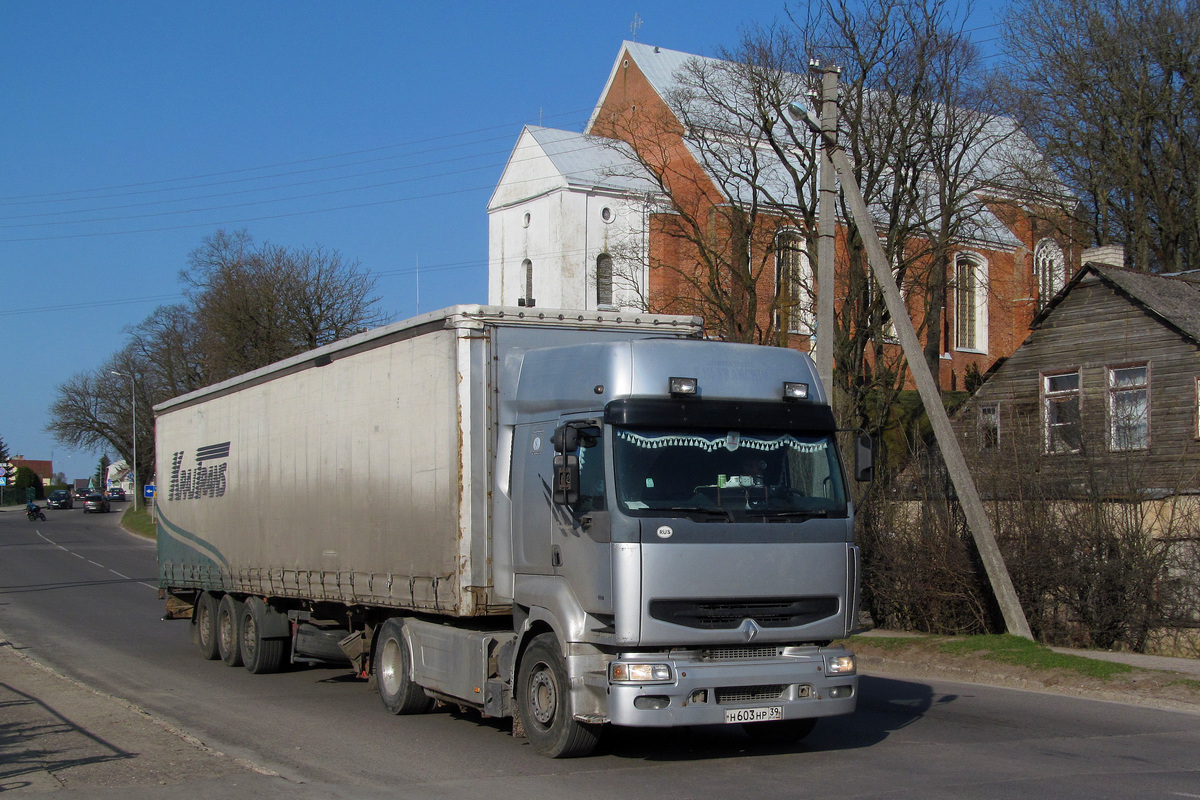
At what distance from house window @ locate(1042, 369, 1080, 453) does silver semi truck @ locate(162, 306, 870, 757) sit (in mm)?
9275

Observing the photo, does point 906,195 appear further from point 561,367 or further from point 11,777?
point 11,777

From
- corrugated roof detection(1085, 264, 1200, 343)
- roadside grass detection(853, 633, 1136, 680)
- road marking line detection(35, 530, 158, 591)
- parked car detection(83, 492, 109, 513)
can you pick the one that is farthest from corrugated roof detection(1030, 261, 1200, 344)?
parked car detection(83, 492, 109, 513)

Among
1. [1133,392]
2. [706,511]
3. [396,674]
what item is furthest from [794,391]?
[1133,392]

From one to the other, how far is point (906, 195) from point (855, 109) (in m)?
3.15

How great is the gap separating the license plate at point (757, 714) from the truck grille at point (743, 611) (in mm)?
570

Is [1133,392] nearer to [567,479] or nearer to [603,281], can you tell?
[567,479]

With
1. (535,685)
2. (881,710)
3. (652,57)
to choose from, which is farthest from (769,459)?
(652,57)

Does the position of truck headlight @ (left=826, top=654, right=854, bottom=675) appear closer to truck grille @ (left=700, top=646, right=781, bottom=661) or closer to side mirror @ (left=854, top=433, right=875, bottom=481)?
truck grille @ (left=700, top=646, right=781, bottom=661)

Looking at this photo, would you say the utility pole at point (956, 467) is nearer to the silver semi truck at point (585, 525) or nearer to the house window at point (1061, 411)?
the house window at point (1061, 411)

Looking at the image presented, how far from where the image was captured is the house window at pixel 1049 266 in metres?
49.8

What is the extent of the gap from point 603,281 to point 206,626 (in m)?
33.1

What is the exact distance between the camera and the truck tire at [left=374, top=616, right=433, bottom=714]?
10.6m

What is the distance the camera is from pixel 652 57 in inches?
2040

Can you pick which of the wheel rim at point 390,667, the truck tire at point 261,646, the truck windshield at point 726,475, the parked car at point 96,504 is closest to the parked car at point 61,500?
the parked car at point 96,504
